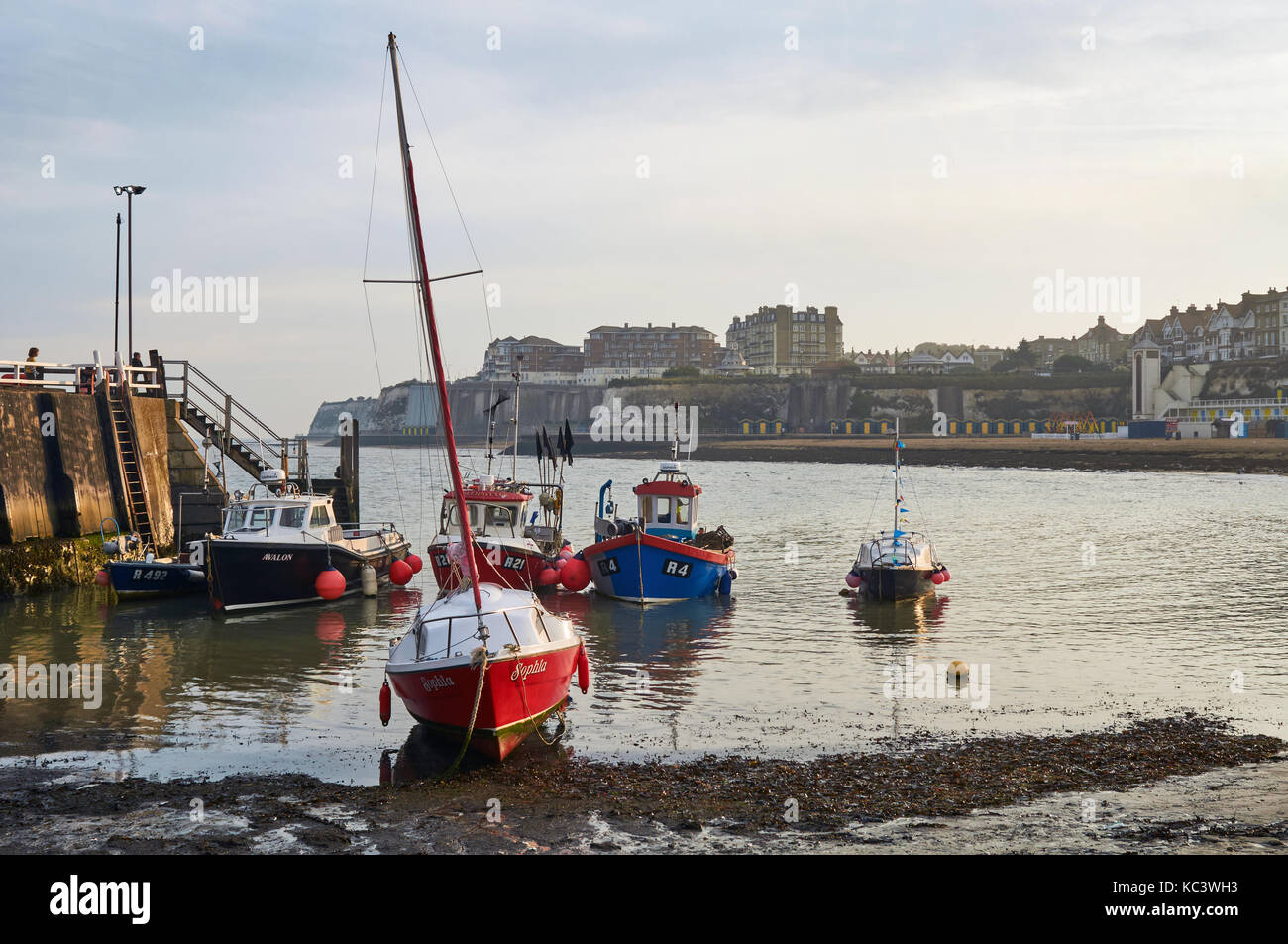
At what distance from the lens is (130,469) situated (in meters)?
34.8

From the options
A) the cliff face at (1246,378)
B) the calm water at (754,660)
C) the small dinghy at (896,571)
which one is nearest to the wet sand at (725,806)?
the calm water at (754,660)

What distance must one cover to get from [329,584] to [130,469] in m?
10.0

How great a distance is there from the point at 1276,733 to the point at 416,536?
4475 cm

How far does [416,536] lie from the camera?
55844 mm

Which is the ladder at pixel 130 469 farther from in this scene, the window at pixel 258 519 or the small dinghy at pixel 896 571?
the small dinghy at pixel 896 571

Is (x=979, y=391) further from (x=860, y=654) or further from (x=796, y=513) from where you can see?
(x=860, y=654)

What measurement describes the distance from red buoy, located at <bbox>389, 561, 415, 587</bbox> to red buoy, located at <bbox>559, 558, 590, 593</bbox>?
509 cm

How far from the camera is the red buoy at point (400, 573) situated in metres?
33.1

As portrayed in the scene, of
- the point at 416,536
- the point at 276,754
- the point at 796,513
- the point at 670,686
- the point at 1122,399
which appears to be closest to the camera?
the point at 276,754

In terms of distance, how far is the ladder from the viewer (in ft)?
112

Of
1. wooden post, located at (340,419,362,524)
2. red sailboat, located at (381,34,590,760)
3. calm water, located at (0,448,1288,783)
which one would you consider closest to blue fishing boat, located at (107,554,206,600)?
calm water, located at (0,448,1288,783)

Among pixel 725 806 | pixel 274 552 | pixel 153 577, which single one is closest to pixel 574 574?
pixel 274 552
